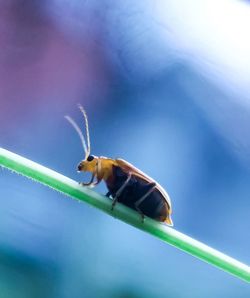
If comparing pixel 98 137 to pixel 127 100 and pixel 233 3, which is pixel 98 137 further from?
pixel 233 3

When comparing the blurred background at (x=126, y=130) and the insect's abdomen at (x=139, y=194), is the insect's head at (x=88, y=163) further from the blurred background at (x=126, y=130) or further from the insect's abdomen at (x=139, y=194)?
the blurred background at (x=126, y=130)

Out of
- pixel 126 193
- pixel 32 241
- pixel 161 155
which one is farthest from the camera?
pixel 161 155

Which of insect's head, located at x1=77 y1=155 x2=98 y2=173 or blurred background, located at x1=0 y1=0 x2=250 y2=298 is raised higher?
blurred background, located at x1=0 y1=0 x2=250 y2=298

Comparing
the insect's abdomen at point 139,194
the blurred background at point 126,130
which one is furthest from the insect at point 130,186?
the blurred background at point 126,130

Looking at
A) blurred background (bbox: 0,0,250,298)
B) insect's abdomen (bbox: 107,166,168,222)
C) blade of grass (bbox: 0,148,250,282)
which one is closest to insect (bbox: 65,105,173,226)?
insect's abdomen (bbox: 107,166,168,222)

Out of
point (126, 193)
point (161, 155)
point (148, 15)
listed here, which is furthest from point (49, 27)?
point (126, 193)

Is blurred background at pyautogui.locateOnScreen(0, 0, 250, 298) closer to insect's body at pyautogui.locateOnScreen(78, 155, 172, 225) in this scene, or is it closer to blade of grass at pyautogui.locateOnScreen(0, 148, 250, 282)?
insect's body at pyautogui.locateOnScreen(78, 155, 172, 225)
